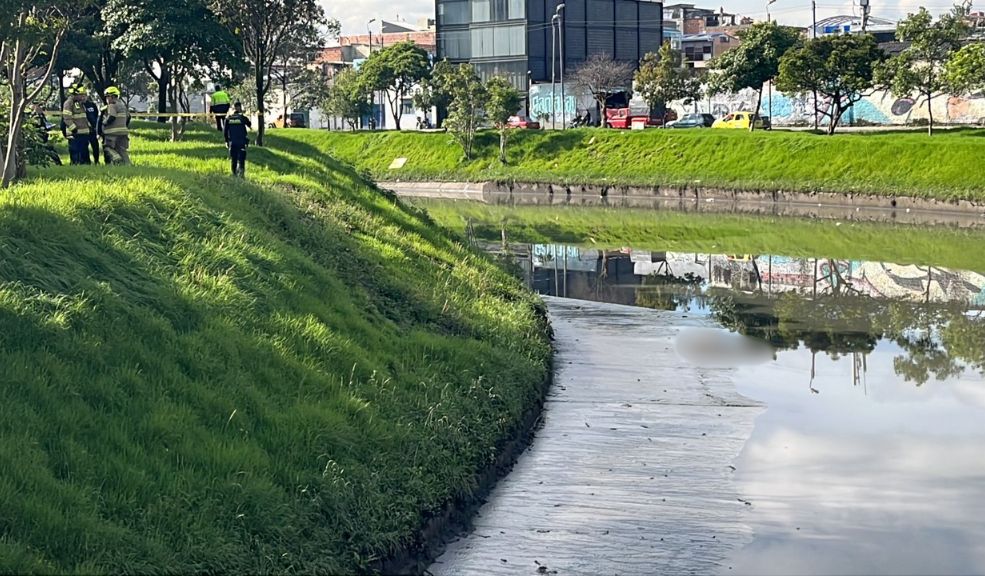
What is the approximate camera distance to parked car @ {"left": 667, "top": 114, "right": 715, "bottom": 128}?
67.1 meters

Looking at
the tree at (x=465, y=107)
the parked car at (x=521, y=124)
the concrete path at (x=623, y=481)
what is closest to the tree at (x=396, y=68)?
the parked car at (x=521, y=124)

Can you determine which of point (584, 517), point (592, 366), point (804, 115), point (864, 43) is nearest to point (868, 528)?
point (584, 517)

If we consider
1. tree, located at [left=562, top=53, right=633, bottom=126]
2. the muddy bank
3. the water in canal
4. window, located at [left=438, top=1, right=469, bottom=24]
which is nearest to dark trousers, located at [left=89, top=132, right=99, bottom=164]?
the water in canal

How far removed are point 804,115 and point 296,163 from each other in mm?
41405

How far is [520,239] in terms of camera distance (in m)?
37.6

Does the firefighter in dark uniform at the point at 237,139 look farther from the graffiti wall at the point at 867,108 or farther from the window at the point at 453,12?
the window at the point at 453,12

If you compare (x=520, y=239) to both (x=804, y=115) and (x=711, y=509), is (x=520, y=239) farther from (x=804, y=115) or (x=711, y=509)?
(x=804, y=115)

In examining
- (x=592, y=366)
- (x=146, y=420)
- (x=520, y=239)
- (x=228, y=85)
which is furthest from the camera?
(x=520, y=239)

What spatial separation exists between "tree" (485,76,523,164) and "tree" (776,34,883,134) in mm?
14258

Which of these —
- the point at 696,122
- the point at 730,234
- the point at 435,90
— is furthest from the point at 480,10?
the point at 730,234

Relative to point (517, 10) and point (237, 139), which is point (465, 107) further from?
point (237, 139)

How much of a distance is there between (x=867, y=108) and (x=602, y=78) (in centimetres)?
1833

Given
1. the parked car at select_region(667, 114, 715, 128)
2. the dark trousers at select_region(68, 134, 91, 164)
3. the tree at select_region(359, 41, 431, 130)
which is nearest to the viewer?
the dark trousers at select_region(68, 134, 91, 164)

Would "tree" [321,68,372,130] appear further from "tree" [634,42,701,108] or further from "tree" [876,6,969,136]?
"tree" [876,6,969,136]
